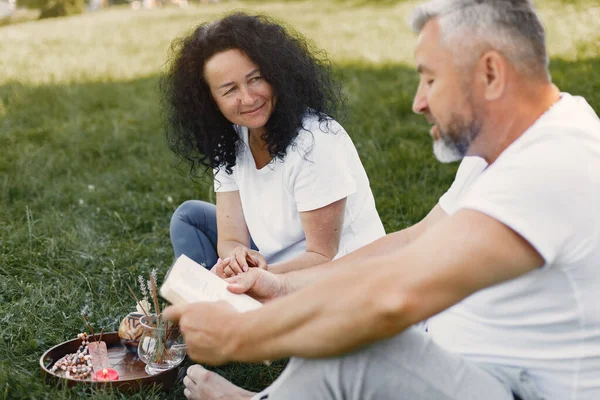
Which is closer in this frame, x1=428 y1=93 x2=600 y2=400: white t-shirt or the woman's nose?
x1=428 y1=93 x2=600 y2=400: white t-shirt

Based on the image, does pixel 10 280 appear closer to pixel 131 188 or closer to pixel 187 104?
pixel 187 104

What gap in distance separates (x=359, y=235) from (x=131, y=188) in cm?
247

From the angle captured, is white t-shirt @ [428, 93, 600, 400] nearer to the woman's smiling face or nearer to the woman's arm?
the woman's arm

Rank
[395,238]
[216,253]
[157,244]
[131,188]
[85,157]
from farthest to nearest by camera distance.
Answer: [85,157] < [131,188] < [157,244] < [216,253] < [395,238]

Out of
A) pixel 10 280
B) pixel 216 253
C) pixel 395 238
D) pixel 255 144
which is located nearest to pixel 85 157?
pixel 10 280

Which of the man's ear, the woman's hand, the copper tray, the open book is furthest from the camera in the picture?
the woman's hand

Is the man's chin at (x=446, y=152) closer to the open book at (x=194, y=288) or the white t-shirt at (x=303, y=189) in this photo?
the open book at (x=194, y=288)

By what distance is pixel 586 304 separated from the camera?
1657mm

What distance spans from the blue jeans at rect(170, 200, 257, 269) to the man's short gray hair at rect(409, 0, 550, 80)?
172 cm

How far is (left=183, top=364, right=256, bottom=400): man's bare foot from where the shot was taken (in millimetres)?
2416

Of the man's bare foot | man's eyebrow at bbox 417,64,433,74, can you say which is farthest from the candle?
man's eyebrow at bbox 417,64,433,74

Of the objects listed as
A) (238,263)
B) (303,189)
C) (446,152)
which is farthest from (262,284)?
(446,152)

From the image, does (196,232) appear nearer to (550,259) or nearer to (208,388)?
(208,388)

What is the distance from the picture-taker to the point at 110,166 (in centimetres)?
533
